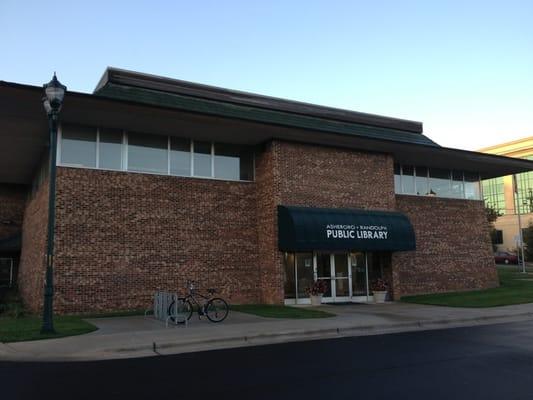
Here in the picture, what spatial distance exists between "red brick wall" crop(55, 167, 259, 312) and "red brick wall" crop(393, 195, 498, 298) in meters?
7.22

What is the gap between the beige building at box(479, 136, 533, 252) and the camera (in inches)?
2854

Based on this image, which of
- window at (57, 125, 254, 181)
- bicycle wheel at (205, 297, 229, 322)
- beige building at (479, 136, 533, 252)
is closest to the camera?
bicycle wheel at (205, 297, 229, 322)

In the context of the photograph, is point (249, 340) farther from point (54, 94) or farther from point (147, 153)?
point (147, 153)

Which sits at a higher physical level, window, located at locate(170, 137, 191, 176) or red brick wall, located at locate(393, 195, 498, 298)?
window, located at locate(170, 137, 191, 176)

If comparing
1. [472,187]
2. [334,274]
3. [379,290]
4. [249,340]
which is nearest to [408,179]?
[472,187]

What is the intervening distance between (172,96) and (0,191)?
1461cm

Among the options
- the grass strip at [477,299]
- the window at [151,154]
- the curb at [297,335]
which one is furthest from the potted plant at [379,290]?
the window at [151,154]

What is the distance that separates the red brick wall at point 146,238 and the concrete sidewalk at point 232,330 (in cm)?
207

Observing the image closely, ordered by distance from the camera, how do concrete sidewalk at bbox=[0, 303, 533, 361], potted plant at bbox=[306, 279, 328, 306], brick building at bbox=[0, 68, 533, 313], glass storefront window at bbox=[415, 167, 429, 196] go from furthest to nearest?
glass storefront window at bbox=[415, 167, 429, 196]
potted plant at bbox=[306, 279, 328, 306]
brick building at bbox=[0, 68, 533, 313]
concrete sidewalk at bbox=[0, 303, 533, 361]

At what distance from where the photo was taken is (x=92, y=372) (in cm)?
845

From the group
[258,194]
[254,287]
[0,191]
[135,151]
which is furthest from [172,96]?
[0,191]

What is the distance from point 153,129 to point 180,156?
5.20 feet

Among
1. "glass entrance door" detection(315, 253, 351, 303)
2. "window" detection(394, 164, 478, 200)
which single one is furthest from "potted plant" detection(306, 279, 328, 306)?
"window" detection(394, 164, 478, 200)

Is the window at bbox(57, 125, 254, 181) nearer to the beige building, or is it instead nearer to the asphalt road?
the asphalt road
